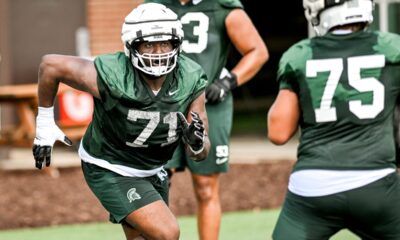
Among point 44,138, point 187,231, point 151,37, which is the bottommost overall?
point 187,231

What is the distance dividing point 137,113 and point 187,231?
3.72 meters

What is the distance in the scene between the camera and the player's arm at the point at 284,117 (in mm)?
5375

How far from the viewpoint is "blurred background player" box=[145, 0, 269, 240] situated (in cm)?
796

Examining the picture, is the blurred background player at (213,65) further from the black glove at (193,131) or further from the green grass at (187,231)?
the black glove at (193,131)

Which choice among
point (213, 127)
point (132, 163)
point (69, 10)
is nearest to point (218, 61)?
point (213, 127)

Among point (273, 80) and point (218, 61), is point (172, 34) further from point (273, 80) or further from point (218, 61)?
point (273, 80)

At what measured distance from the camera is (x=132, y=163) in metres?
6.51

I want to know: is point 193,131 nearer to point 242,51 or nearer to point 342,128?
point 342,128

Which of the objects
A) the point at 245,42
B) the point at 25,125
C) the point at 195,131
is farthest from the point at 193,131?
the point at 25,125

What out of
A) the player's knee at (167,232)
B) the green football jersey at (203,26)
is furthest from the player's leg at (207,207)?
the player's knee at (167,232)

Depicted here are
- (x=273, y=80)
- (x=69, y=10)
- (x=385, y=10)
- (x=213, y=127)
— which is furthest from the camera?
(x=273, y=80)

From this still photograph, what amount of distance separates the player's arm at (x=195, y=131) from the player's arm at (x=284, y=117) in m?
0.74

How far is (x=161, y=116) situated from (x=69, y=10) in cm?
885

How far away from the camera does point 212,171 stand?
803 centimetres
